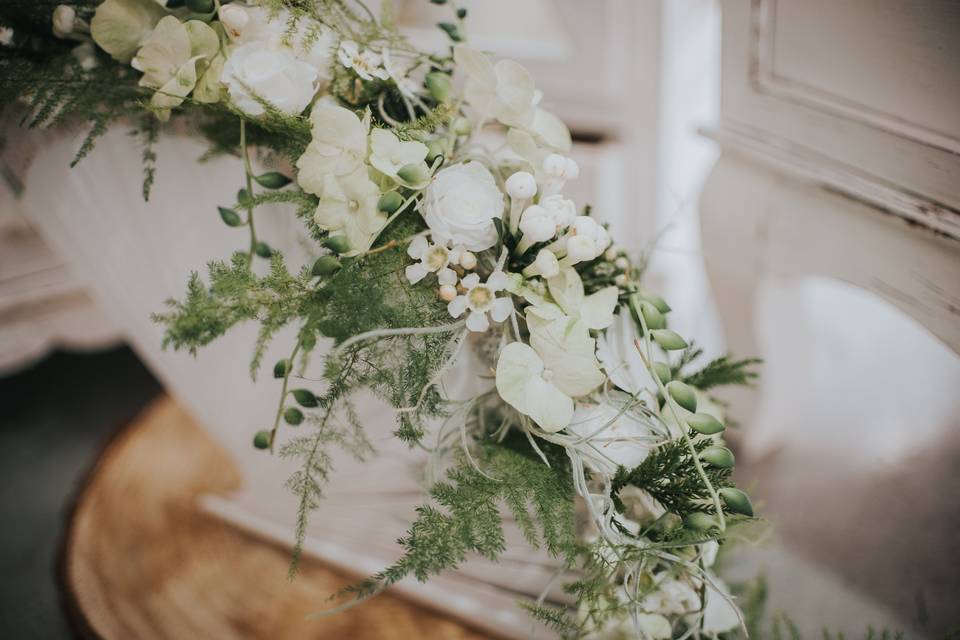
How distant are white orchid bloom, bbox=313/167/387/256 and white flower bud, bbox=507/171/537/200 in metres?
0.11

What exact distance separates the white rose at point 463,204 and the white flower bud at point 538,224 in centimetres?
3

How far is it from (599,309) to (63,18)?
595mm

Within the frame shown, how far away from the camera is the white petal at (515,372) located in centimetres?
52

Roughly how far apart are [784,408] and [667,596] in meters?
0.83

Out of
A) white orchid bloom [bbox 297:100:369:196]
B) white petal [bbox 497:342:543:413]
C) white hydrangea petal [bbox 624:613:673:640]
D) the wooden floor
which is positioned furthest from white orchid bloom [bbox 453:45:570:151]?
the wooden floor

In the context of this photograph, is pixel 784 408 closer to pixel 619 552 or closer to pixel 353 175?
pixel 619 552

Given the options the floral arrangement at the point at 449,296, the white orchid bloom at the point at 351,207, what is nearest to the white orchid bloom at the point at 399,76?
the floral arrangement at the point at 449,296

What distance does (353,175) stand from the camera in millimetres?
546

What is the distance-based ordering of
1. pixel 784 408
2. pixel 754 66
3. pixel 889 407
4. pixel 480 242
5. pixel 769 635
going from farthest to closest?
pixel 889 407, pixel 784 408, pixel 769 635, pixel 754 66, pixel 480 242

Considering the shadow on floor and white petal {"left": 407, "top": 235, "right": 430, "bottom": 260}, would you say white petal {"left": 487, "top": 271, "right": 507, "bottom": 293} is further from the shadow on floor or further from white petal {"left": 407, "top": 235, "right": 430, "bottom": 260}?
the shadow on floor

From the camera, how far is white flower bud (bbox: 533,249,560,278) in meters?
0.54

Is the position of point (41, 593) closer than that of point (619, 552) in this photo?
No

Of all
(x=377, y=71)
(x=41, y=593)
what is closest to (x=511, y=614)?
(x=377, y=71)

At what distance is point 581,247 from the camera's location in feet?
1.77
